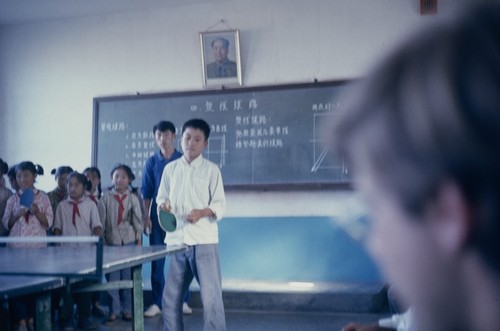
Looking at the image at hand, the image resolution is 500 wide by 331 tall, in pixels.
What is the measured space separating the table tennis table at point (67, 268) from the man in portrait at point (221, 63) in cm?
250

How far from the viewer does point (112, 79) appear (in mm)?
5535

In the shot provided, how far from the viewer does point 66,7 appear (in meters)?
5.43

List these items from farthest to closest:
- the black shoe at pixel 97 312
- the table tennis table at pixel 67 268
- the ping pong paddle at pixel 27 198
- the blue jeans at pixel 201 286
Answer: the black shoe at pixel 97 312
the ping pong paddle at pixel 27 198
the blue jeans at pixel 201 286
the table tennis table at pixel 67 268

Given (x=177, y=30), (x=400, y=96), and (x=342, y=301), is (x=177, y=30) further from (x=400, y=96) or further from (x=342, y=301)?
(x=400, y=96)

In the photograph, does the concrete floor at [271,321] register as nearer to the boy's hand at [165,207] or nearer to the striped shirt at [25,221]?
the striped shirt at [25,221]

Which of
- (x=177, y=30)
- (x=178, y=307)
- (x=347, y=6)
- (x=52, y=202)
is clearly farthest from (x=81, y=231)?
(x=347, y=6)

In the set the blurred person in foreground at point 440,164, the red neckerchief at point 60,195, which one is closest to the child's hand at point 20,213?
the red neckerchief at point 60,195

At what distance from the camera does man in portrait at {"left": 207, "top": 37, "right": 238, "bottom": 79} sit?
510cm

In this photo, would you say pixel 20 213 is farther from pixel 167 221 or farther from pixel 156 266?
pixel 167 221

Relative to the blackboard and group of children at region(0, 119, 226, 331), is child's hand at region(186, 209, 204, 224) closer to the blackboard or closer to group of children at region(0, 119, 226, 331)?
group of children at region(0, 119, 226, 331)

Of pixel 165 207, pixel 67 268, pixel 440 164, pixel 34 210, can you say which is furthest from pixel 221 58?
pixel 440 164

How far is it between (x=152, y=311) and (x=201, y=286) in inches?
58.5

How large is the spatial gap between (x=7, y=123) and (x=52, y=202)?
1.71 meters

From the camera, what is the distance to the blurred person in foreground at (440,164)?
0.35m
